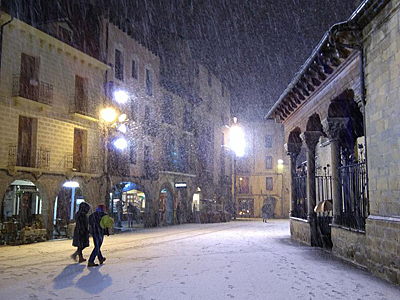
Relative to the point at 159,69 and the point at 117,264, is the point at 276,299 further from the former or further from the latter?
the point at 159,69

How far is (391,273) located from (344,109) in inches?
222

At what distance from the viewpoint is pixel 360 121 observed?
44.5ft

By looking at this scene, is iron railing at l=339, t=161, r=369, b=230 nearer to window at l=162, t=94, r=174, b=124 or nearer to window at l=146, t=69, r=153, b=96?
window at l=146, t=69, r=153, b=96

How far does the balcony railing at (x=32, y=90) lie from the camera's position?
17000 mm

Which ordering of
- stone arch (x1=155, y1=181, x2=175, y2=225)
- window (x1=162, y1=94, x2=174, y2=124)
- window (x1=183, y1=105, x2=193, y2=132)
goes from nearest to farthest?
1. stone arch (x1=155, y1=181, x2=175, y2=225)
2. window (x1=162, y1=94, x2=174, y2=124)
3. window (x1=183, y1=105, x2=193, y2=132)

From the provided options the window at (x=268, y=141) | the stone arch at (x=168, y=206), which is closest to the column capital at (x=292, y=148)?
the stone arch at (x=168, y=206)

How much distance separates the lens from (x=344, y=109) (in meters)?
12.1

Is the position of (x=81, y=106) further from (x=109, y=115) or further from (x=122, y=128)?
(x=109, y=115)

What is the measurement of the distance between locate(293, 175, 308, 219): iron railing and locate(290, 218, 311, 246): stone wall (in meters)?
0.33

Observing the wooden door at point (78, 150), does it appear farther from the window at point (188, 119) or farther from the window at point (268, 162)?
the window at point (268, 162)

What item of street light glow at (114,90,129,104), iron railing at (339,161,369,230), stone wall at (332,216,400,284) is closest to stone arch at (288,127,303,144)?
iron railing at (339,161,369,230)

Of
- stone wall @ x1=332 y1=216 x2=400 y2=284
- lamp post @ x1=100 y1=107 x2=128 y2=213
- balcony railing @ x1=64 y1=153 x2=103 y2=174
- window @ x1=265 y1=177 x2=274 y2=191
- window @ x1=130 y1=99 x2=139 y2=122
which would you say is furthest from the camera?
window @ x1=265 y1=177 x2=274 y2=191

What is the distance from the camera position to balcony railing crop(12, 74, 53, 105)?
55.8 ft

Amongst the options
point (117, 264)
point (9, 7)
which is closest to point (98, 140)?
point (9, 7)
